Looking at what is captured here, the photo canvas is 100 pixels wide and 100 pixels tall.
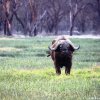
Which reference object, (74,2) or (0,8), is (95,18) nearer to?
(74,2)

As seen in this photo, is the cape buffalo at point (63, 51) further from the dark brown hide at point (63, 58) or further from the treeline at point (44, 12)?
the treeline at point (44, 12)

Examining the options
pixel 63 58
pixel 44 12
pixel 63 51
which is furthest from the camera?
pixel 44 12

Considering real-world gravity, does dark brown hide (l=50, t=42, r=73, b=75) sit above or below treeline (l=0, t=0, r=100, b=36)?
above

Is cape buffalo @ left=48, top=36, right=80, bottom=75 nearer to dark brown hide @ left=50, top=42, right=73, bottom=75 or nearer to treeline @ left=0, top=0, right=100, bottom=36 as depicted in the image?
dark brown hide @ left=50, top=42, right=73, bottom=75

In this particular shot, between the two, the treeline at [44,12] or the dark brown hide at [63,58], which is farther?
the treeline at [44,12]

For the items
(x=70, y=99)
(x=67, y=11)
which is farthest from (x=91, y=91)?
(x=67, y=11)

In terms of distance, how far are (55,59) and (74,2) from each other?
1786 inches

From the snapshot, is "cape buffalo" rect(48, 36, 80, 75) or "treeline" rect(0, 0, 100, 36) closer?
"cape buffalo" rect(48, 36, 80, 75)

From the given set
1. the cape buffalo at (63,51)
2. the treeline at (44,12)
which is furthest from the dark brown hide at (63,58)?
the treeline at (44,12)

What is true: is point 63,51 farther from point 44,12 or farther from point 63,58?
point 44,12

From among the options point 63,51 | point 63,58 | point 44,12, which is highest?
point 63,51

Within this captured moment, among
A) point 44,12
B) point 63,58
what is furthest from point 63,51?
point 44,12

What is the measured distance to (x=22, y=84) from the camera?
11570 millimetres

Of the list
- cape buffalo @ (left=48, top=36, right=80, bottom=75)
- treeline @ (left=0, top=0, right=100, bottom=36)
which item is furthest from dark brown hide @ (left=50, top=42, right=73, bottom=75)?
treeline @ (left=0, top=0, right=100, bottom=36)
